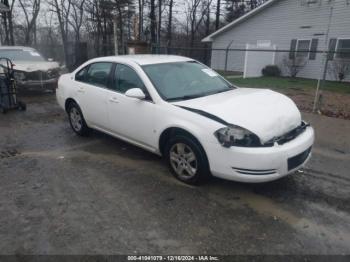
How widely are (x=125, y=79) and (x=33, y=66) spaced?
6.98 m

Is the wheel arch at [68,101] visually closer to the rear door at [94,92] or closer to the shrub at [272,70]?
the rear door at [94,92]

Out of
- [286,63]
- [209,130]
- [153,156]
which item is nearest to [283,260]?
[209,130]

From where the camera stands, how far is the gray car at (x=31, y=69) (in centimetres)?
1022

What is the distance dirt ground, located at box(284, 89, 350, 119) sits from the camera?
817 centimetres

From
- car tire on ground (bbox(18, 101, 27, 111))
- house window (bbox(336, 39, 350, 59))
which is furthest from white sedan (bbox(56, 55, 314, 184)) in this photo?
house window (bbox(336, 39, 350, 59))

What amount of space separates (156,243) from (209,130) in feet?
4.48

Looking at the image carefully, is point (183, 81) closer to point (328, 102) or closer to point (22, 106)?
point (22, 106)

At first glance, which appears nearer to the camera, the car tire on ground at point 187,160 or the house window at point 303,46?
the car tire on ground at point 187,160

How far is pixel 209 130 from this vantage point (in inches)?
142

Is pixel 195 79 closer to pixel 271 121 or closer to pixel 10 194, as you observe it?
pixel 271 121

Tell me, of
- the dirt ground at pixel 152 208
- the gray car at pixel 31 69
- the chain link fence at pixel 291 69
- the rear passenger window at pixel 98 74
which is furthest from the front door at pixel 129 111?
the chain link fence at pixel 291 69

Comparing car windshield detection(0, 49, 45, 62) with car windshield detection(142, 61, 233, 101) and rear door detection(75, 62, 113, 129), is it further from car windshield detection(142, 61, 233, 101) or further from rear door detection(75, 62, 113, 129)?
car windshield detection(142, 61, 233, 101)

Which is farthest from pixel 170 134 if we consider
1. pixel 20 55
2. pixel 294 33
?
pixel 294 33

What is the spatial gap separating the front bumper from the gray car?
28.0 ft
